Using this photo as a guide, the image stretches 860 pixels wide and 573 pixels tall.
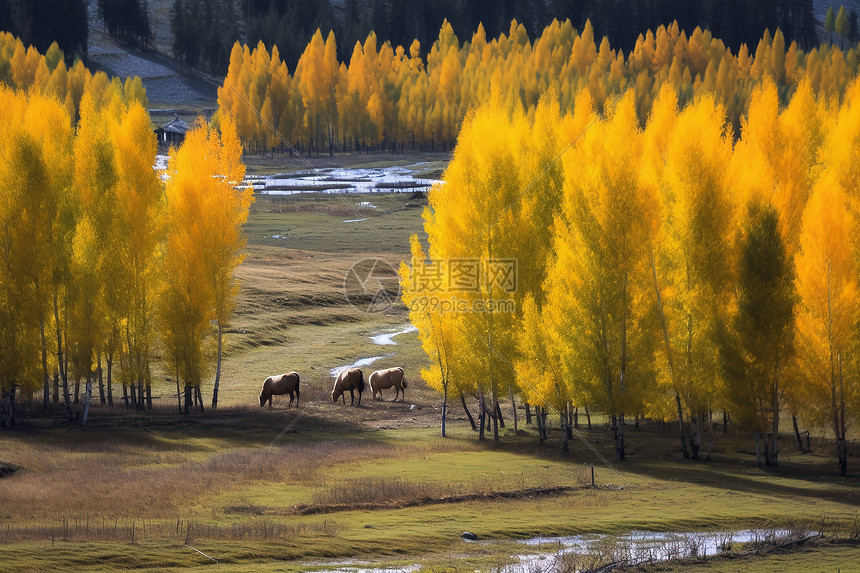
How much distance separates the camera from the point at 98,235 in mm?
39594

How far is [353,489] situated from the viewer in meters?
26.9

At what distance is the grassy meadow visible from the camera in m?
20.7

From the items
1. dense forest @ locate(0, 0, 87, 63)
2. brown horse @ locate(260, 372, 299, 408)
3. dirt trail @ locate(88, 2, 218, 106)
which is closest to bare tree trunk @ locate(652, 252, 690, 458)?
brown horse @ locate(260, 372, 299, 408)

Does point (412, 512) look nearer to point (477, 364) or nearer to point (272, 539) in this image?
point (272, 539)

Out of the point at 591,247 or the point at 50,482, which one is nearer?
the point at 50,482

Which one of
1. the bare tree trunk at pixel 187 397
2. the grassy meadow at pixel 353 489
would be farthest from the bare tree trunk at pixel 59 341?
the bare tree trunk at pixel 187 397

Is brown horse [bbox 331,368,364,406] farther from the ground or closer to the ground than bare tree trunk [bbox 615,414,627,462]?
farther from the ground

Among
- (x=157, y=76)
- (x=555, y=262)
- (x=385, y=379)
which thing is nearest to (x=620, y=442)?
(x=555, y=262)

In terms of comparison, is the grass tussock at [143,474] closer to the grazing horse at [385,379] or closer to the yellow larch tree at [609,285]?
the yellow larch tree at [609,285]

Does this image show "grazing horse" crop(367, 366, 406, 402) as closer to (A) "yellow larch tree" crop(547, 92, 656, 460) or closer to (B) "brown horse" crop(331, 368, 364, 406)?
(B) "brown horse" crop(331, 368, 364, 406)

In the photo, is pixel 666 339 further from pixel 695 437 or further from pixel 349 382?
pixel 349 382

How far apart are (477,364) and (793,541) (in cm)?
1648

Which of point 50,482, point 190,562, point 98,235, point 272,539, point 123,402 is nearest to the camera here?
point 190,562

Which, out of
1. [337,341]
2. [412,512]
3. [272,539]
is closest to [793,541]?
[412,512]
